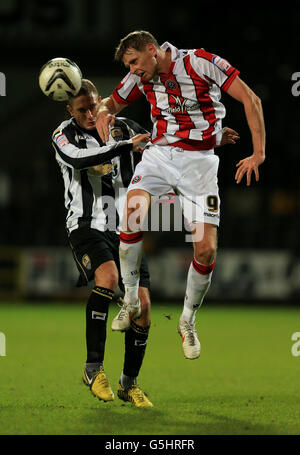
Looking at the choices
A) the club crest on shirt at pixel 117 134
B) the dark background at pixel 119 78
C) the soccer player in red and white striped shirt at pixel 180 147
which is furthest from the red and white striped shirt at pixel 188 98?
the dark background at pixel 119 78

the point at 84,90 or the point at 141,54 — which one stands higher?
the point at 141,54

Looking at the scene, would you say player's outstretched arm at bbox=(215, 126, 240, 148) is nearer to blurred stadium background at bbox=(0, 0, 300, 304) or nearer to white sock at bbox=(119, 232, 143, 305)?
white sock at bbox=(119, 232, 143, 305)

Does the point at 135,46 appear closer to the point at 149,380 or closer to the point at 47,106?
the point at 149,380

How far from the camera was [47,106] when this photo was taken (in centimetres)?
1889

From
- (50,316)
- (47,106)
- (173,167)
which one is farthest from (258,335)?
(47,106)

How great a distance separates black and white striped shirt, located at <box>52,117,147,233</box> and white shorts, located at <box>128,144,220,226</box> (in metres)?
0.38

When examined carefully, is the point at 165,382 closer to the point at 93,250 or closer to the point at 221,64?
Answer: the point at 93,250

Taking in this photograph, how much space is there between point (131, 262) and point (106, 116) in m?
0.99

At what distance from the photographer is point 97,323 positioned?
17.5ft

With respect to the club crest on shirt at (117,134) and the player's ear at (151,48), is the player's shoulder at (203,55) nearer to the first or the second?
the player's ear at (151,48)

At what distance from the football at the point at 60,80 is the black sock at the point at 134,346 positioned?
5.45ft

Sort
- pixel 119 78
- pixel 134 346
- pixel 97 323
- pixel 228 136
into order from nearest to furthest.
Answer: pixel 97 323, pixel 228 136, pixel 134 346, pixel 119 78

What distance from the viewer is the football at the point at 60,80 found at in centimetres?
541

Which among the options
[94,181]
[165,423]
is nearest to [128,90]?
[94,181]
